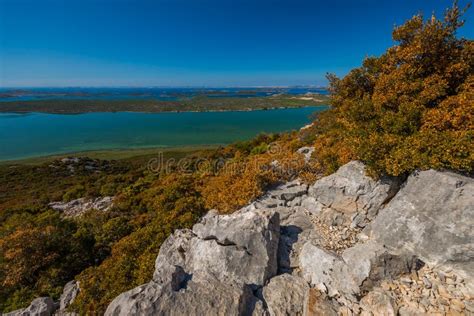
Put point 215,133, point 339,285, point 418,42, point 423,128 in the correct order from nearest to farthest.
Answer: point 339,285
point 423,128
point 418,42
point 215,133

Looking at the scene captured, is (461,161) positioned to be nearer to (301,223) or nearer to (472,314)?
(472,314)

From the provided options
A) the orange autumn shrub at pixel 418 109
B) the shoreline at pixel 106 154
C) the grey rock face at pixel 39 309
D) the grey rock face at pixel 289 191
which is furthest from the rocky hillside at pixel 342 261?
the shoreline at pixel 106 154

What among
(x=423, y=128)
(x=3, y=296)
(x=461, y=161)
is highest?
(x=423, y=128)

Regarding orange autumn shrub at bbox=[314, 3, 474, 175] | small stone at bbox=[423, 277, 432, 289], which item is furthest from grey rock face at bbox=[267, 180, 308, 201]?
small stone at bbox=[423, 277, 432, 289]

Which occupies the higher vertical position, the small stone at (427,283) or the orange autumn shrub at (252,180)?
the orange autumn shrub at (252,180)

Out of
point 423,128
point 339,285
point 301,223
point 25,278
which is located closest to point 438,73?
point 423,128

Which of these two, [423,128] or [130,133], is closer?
[423,128]

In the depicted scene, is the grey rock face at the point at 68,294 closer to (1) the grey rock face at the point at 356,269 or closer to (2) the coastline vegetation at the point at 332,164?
(2) the coastline vegetation at the point at 332,164

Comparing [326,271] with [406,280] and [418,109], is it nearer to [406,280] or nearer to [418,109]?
[406,280]
